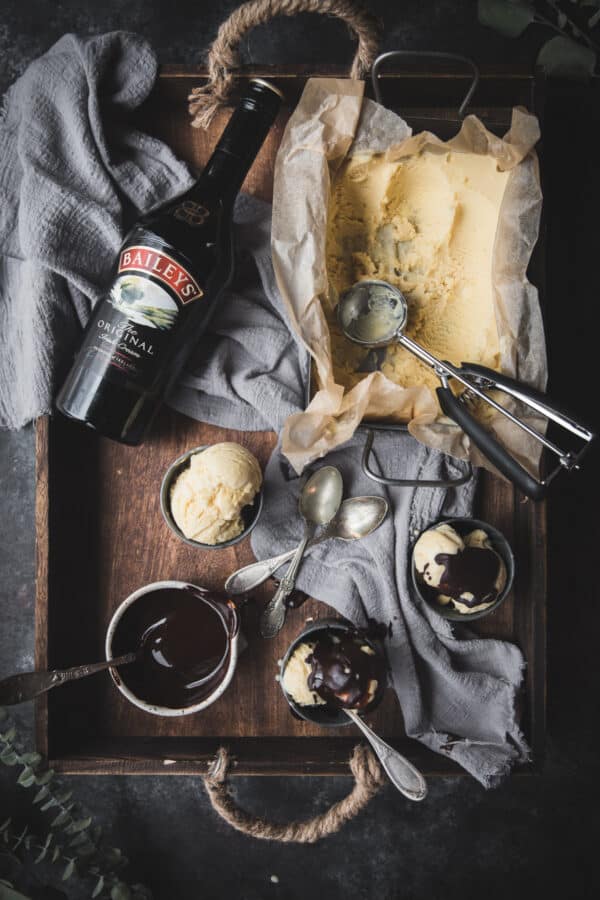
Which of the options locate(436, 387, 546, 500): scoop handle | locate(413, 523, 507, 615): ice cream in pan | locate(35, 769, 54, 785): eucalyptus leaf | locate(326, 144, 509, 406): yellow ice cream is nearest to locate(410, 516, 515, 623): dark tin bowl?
locate(413, 523, 507, 615): ice cream in pan

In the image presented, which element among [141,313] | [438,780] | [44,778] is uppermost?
[141,313]

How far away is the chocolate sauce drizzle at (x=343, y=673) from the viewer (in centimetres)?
91

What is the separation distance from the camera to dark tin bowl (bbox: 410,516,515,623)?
3.18 ft

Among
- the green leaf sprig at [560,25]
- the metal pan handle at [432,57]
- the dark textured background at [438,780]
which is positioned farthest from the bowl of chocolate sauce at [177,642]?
the green leaf sprig at [560,25]

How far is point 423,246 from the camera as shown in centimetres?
105

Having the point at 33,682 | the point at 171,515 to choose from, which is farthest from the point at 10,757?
the point at 171,515

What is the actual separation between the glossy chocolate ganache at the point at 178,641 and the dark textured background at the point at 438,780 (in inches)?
13.7

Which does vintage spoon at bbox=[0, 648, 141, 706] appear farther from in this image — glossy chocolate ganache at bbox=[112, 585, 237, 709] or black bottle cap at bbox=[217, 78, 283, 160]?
black bottle cap at bbox=[217, 78, 283, 160]

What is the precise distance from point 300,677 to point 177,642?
0.19 meters

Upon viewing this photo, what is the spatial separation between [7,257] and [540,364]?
0.81 meters

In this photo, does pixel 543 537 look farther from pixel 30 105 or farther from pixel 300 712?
pixel 30 105

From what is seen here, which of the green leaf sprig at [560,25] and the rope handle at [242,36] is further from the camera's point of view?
the green leaf sprig at [560,25]

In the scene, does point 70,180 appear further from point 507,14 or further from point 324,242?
point 507,14

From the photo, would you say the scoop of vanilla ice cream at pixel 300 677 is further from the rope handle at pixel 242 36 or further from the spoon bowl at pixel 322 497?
the rope handle at pixel 242 36
